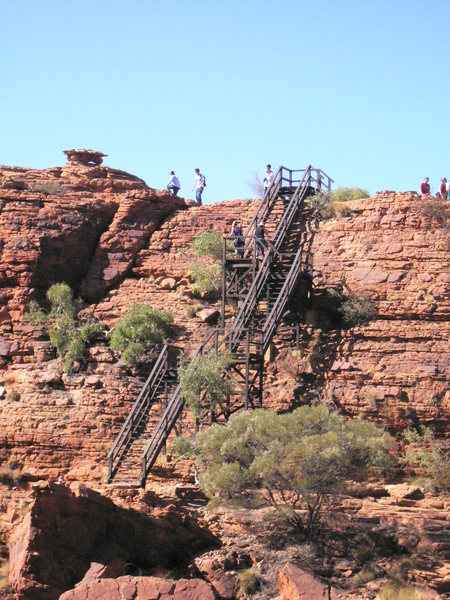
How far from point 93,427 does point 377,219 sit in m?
10.8

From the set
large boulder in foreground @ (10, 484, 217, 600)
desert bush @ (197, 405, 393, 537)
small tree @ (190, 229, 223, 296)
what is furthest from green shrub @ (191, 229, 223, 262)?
large boulder in foreground @ (10, 484, 217, 600)

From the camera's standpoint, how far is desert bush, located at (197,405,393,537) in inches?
1098

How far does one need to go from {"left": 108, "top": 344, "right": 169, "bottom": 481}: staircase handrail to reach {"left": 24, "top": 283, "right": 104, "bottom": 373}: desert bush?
9.12 feet

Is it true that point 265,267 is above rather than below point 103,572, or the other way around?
above

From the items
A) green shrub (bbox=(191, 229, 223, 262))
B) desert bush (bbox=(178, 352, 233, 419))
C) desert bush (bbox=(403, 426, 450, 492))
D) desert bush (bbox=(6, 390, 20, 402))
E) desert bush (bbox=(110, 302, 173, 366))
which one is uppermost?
green shrub (bbox=(191, 229, 223, 262))

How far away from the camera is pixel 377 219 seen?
37.8 meters

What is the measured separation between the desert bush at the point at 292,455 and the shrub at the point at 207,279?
9.00 meters

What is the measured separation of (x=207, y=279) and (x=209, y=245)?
4.69 feet

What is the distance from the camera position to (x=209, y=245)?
38.6 meters

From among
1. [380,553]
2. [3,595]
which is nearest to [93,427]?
[3,595]

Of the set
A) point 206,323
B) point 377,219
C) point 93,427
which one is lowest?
point 93,427

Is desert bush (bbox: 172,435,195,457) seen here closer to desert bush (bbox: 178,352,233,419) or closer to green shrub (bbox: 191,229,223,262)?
desert bush (bbox: 178,352,233,419)

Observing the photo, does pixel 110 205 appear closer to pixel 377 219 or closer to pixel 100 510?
pixel 377 219

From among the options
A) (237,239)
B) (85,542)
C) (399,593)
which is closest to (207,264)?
(237,239)
